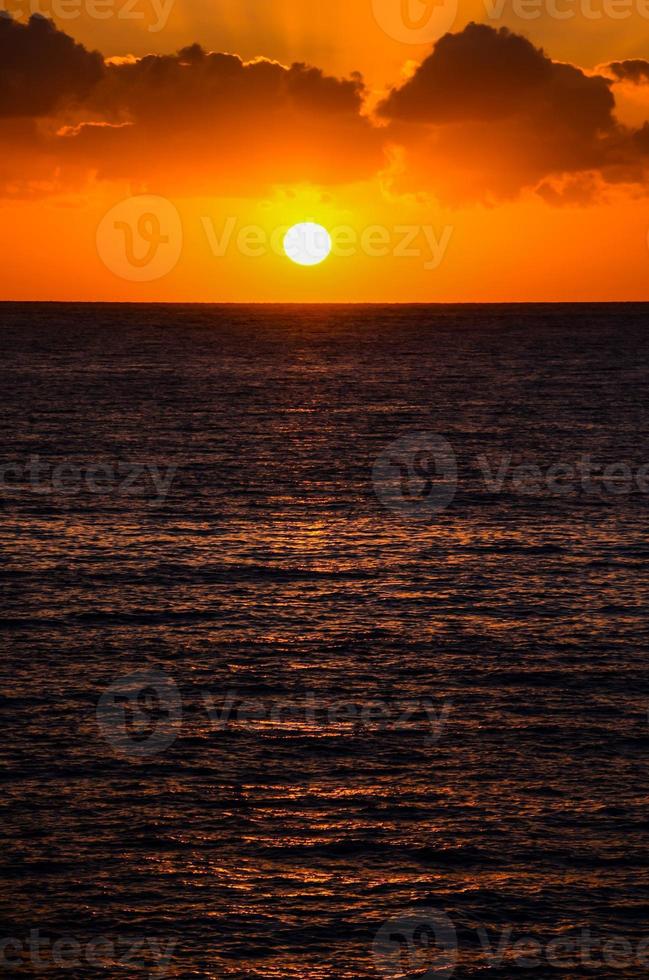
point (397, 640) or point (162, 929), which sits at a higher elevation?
point (397, 640)

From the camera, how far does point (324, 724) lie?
4006cm

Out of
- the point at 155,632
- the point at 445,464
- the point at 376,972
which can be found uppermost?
the point at 445,464

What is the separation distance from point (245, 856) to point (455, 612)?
23.0 m

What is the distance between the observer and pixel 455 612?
2092 inches

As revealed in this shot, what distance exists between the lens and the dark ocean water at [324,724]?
28891 mm

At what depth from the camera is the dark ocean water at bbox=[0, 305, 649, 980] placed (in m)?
28.9

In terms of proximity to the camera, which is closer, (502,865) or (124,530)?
(502,865)

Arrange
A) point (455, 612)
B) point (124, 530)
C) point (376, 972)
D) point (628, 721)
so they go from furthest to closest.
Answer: point (124, 530) → point (455, 612) → point (628, 721) → point (376, 972)

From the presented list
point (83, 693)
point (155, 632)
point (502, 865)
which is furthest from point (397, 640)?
point (502, 865)

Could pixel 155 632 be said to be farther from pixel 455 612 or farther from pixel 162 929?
pixel 162 929

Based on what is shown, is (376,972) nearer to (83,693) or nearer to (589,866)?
(589,866)

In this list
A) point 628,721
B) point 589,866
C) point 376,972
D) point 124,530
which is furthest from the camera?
point 124,530

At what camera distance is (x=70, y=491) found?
258 ft

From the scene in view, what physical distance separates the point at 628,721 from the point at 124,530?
3446cm
